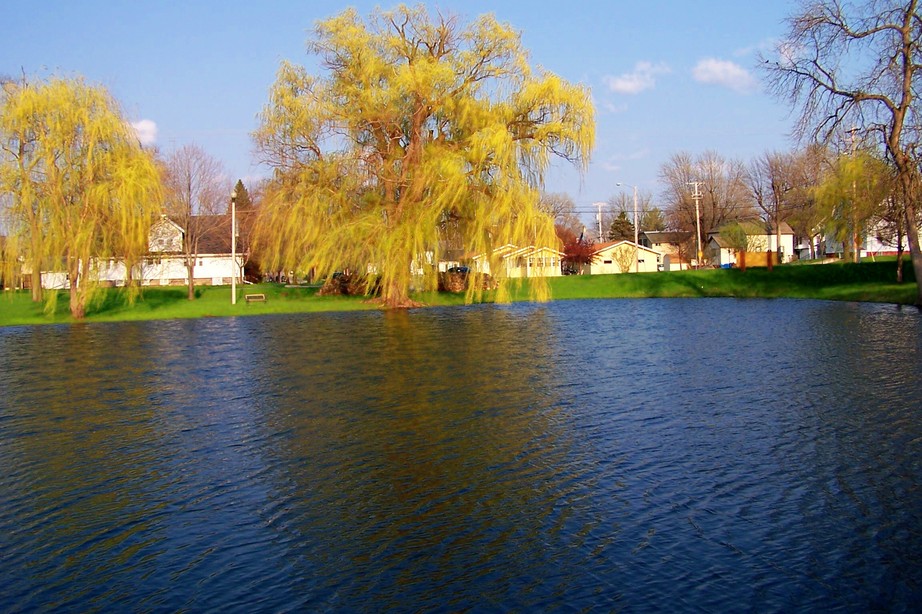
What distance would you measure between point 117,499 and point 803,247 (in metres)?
126

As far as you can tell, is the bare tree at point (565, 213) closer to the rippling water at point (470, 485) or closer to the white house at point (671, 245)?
the white house at point (671, 245)

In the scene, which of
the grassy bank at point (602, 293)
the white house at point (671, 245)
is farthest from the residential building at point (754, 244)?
the grassy bank at point (602, 293)

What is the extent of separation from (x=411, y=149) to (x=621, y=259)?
46.5 metres

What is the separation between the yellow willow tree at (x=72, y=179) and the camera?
40656 millimetres

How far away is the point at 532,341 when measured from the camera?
28.8 meters

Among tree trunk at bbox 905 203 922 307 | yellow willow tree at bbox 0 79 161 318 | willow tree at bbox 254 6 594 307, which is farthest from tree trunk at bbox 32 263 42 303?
tree trunk at bbox 905 203 922 307

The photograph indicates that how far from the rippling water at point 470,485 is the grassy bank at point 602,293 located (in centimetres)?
2496

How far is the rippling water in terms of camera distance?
809 centimetres

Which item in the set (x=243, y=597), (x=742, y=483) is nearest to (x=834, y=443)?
(x=742, y=483)

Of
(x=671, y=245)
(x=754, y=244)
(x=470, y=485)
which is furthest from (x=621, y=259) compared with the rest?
(x=470, y=485)

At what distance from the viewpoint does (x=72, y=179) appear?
137 ft

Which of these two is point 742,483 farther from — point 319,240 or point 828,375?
point 319,240

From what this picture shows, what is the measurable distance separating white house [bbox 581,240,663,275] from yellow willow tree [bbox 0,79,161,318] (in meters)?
54.0

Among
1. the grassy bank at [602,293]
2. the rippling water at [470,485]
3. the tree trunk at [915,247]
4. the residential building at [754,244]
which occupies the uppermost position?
the residential building at [754,244]
